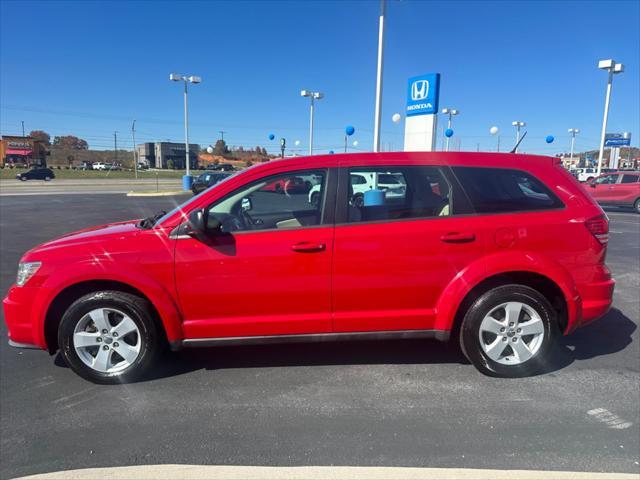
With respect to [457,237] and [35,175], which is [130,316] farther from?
[35,175]

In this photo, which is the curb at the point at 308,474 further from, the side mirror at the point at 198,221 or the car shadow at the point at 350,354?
the side mirror at the point at 198,221

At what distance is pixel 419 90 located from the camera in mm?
14656

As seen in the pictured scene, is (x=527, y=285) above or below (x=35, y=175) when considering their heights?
below

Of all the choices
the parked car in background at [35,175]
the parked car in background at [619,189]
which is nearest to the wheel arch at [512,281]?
the parked car in background at [619,189]

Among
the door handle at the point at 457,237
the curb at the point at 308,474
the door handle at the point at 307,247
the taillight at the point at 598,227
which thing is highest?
the taillight at the point at 598,227

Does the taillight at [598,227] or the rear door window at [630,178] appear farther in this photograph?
the rear door window at [630,178]

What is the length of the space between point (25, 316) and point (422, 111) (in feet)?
44.8

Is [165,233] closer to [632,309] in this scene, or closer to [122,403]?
[122,403]

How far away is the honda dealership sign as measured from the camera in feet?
46.9

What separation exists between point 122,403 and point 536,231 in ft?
11.2

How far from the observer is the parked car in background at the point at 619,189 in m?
17.4

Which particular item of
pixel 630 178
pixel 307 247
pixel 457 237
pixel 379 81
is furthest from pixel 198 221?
pixel 630 178

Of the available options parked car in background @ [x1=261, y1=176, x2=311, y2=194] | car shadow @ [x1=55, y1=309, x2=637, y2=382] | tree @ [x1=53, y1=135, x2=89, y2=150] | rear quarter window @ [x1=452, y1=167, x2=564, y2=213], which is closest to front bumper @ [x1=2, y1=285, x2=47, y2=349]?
car shadow @ [x1=55, y1=309, x2=637, y2=382]

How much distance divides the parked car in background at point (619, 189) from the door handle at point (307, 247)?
1884cm
